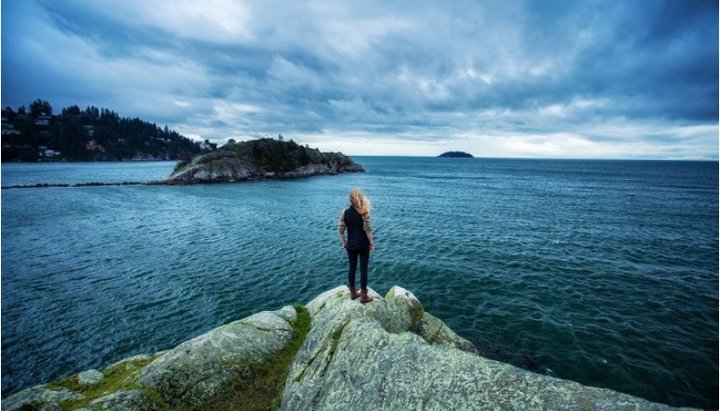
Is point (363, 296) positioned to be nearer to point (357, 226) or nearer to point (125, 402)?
point (357, 226)

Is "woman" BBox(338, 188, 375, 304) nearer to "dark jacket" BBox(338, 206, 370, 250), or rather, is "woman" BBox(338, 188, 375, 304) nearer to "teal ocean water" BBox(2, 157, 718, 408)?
"dark jacket" BBox(338, 206, 370, 250)

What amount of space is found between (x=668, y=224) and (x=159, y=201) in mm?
83463

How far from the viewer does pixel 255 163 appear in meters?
114

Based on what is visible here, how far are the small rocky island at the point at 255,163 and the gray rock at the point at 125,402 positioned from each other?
97.1m

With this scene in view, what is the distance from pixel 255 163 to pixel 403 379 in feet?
377

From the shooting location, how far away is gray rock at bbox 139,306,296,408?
30.8ft

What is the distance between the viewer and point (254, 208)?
56.4 meters

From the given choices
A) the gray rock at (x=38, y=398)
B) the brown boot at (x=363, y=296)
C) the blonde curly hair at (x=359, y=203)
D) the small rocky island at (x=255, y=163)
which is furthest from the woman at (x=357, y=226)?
the small rocky island at (x=255, y=163)

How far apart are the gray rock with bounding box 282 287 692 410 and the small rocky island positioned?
324 feet

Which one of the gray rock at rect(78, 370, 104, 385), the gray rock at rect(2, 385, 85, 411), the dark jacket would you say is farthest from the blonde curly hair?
the gray rock at rect(78, 370, 104, 385)

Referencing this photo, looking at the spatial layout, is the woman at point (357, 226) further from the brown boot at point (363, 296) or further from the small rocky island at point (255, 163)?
the small rocky island at point (255, 163)

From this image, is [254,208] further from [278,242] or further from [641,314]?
[641,314]

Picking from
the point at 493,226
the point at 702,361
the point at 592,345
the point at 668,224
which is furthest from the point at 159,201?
the point at 668,224

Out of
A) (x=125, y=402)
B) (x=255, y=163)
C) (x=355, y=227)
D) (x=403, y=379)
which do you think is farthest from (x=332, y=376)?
(x=255, y=163)
